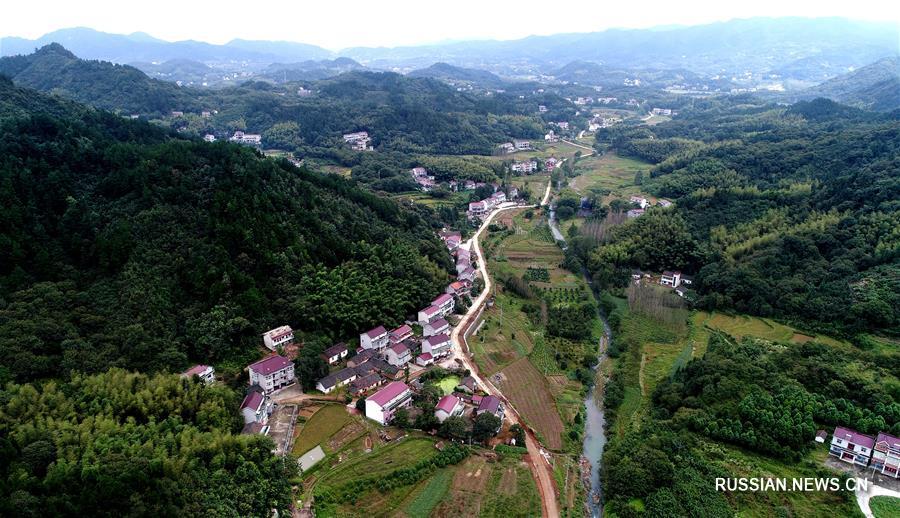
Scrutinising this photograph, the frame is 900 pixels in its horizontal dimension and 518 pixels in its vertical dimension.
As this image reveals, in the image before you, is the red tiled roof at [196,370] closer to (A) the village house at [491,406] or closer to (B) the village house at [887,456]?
(A) the village house at [491,406]

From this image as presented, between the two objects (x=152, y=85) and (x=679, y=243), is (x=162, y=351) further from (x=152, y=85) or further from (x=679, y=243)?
(x=152, y=85)

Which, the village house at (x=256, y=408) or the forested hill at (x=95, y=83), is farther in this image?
the forested hill at (x=95, y=83)

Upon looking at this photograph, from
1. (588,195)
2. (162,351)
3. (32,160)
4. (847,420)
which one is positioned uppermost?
(32,160)

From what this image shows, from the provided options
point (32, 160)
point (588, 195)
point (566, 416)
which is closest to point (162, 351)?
point (32, 160)

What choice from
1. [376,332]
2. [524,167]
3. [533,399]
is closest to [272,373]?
[376,332]

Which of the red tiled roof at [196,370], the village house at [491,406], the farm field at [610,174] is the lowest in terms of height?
the farm field at [610,174]

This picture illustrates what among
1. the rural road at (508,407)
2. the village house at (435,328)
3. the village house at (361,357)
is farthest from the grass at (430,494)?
Answer: the village house at (435,328)
